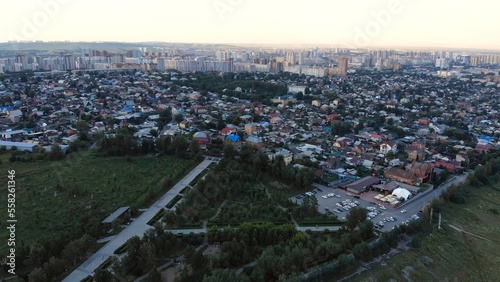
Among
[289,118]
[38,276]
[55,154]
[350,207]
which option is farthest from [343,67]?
[38,276]

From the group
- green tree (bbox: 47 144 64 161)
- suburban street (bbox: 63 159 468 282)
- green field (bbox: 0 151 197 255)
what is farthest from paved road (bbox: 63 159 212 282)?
green tree (bbox: 47 144 64 161)

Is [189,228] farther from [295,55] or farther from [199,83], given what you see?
[295,55]

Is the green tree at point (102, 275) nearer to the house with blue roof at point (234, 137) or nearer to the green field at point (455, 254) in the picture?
the green field at point (455, 254)

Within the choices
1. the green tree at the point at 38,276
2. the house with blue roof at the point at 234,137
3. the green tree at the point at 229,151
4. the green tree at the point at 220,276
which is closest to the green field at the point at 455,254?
the green tree at the point at 220,276

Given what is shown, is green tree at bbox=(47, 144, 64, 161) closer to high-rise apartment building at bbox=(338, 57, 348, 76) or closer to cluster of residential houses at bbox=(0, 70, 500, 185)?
cluster of residential houses at bbox=(0, 70, 500, 185)

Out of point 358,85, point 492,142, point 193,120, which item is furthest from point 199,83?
point 492,142

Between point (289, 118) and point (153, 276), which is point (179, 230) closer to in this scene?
point (153, 276)

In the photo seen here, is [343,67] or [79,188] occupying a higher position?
[343,67]
